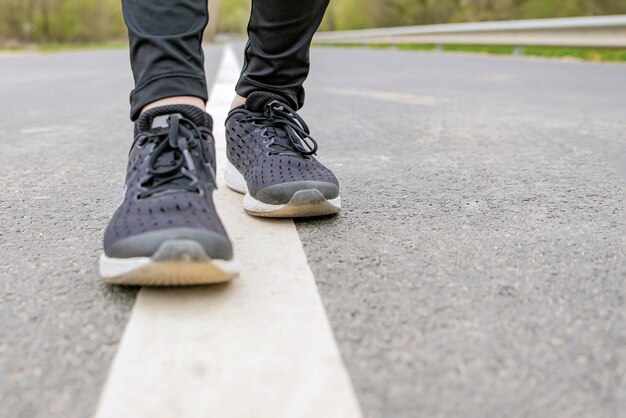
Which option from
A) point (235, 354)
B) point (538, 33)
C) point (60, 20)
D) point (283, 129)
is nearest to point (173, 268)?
point (235, 354)

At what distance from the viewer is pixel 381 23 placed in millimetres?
32844

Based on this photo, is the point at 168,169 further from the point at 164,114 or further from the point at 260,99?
the point at 260,99

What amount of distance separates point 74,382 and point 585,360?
0.68m

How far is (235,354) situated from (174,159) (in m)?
0.54

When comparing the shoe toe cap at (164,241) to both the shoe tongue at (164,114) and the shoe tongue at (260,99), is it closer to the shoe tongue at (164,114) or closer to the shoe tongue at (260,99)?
the shoe tongue at (164,114)

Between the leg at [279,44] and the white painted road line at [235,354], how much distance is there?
701mm

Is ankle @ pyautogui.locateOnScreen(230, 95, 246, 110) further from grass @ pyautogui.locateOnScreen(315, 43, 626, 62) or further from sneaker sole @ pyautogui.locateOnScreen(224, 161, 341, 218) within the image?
grass @ pyautogui.locateOnScreen(315, 43, 626, 62)

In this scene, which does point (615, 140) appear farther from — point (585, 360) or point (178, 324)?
point (178, 324)

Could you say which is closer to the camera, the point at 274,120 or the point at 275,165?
the point at 275,165

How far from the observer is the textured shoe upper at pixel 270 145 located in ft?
5.06

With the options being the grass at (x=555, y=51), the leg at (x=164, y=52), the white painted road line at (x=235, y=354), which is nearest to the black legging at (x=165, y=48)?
the leg at (x=164, y=52)

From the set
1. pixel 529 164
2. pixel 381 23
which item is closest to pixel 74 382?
pixel 529 164

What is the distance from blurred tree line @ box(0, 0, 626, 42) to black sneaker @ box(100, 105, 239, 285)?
69.5ft

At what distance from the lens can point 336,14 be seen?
3775 cm
